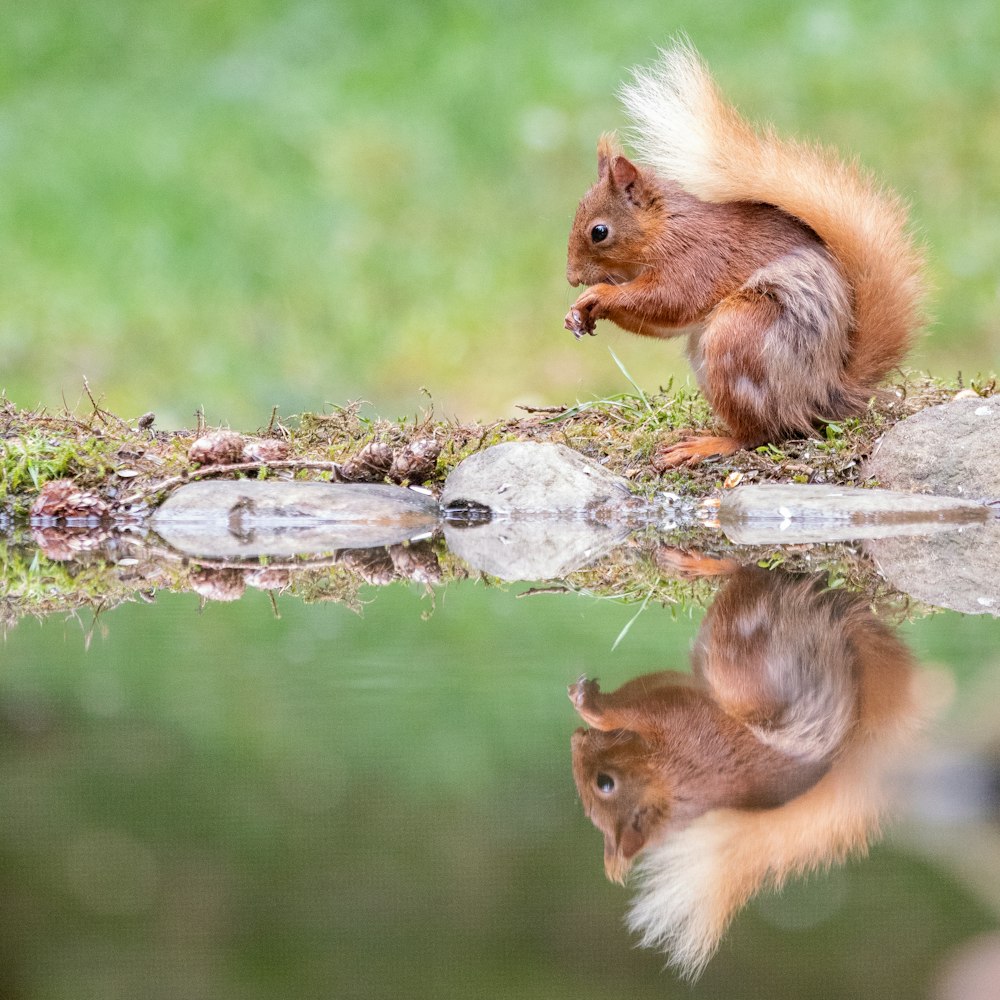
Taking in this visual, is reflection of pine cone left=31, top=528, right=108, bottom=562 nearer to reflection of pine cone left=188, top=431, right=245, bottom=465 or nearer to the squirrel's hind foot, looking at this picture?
reflection of pine cone left=188, top=431, right=245, bottom=465

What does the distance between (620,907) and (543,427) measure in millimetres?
3432

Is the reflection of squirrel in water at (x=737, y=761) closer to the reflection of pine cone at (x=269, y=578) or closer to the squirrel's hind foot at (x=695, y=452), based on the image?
the reflection of pine cone at (x=269, y=578)

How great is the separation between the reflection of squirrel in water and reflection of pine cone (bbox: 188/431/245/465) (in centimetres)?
215

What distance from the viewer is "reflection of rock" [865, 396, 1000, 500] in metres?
3.61

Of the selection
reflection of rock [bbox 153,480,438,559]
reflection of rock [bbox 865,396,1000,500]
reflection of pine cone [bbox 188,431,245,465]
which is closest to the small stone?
reflection of pine cone [bbox 188,431,245,465]

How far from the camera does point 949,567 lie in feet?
8.51

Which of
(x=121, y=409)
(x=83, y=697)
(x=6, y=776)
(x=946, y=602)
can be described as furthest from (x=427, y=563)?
(x=121, y=409)

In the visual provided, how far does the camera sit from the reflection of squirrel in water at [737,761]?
105 cm

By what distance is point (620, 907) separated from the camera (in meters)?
0.97

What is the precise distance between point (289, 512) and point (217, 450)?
1.41 ft

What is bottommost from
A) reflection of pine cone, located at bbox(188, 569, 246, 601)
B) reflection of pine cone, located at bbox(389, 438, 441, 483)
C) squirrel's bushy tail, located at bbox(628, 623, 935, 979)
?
squirrel's bushy tail, located at bbox(628, 623, 935, 979)

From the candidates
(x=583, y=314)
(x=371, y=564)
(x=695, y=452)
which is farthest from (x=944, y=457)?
(x=371, y=564)

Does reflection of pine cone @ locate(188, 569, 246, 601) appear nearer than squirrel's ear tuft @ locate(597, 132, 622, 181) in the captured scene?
Yes

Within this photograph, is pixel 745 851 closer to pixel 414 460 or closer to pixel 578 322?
pixel 578 322
